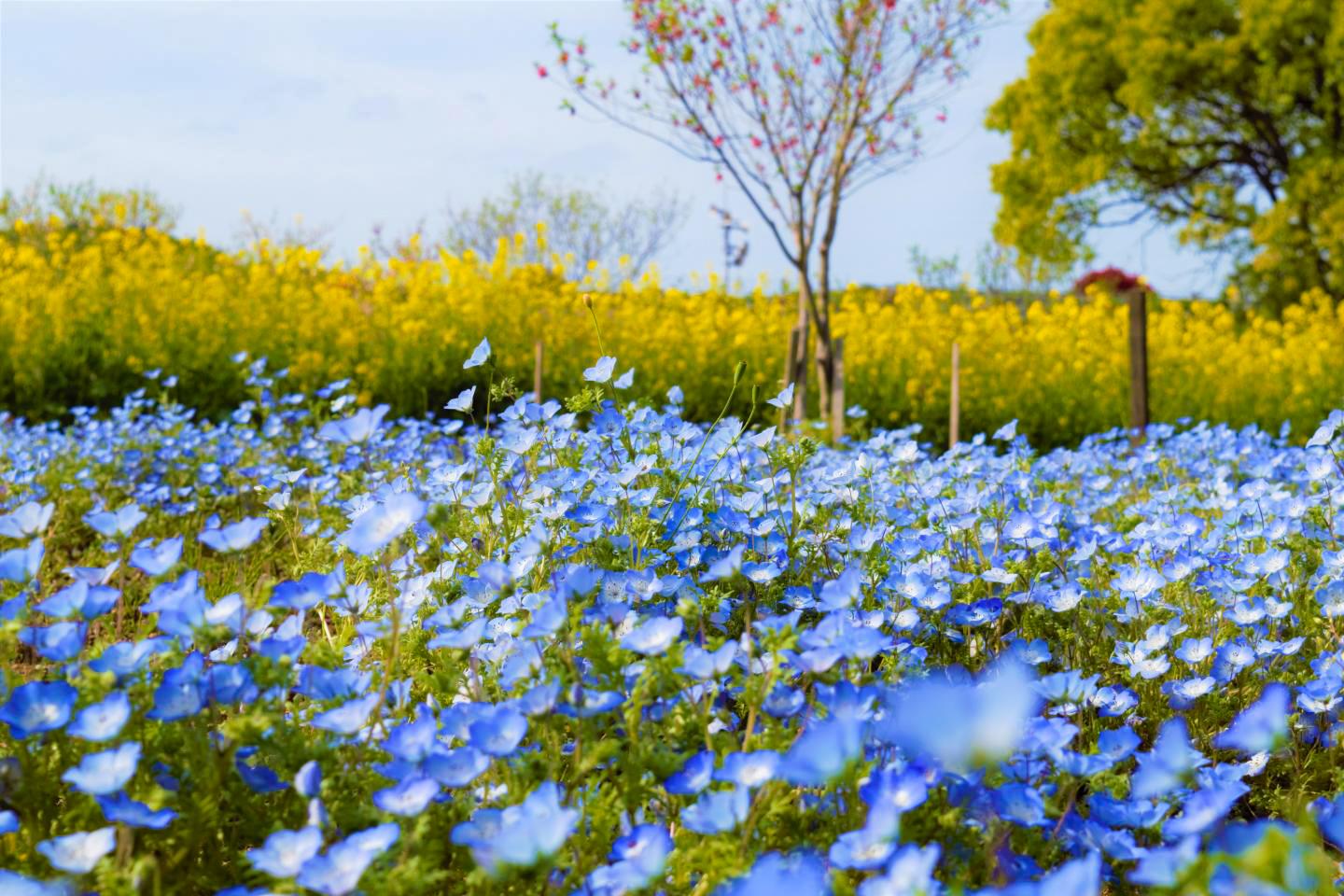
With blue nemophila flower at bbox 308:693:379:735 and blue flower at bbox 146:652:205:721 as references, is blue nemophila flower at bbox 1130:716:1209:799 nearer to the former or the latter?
blue nemophila flower at bbox 308:693:379:735

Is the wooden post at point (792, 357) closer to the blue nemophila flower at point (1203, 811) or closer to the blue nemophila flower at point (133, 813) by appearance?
the blue nemophila flower at point (1203, 811)

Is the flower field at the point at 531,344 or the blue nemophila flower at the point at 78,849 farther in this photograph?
the flower field at the point at 531,344

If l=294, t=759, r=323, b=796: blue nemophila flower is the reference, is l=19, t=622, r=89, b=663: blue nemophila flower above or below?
above

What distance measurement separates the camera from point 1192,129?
16797 mm

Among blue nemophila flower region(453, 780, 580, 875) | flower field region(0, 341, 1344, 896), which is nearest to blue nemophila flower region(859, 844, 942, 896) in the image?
flower field region(0, 341, 1344, 896)

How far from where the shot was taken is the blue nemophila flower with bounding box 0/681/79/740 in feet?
4.03

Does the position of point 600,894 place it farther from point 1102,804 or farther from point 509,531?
point 509,531

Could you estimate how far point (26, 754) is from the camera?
4.26 ft

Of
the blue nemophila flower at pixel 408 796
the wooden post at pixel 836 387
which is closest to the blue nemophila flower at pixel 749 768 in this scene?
the blue nemophila flower at pixel 408 796

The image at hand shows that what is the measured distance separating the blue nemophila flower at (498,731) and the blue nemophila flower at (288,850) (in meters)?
0.22

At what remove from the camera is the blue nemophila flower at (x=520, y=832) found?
988 millimetres

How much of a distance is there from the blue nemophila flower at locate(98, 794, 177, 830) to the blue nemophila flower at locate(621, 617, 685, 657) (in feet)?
1.93

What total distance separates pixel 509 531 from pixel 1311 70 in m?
17.2

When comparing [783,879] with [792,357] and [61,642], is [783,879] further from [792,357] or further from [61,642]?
[792,357]
